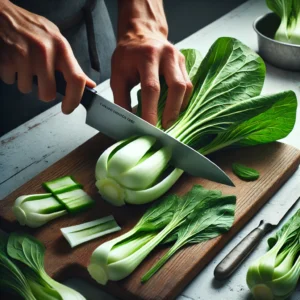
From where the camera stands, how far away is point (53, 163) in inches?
67.0

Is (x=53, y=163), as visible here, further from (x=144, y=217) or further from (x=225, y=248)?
(x=225, y=248)

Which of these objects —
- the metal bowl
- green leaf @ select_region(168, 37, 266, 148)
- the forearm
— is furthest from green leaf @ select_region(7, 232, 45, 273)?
the metal bowl

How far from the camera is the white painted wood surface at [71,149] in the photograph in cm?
136

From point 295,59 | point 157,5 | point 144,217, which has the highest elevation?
point 157,5

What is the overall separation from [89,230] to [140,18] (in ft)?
2.51

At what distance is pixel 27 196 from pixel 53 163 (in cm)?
24

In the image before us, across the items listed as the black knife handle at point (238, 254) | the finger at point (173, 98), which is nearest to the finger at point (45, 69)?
the finger at point (173, 98)

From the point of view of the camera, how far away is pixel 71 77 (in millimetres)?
1569

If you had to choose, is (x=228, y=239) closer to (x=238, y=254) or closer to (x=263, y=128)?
(x=238, y=254)

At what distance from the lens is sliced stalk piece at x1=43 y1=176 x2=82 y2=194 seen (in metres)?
1.54

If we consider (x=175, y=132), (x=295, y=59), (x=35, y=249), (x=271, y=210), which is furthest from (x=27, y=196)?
(x=295, y=59)

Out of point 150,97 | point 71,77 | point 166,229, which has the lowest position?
point 166,229

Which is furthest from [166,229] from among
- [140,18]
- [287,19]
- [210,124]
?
[287,19]

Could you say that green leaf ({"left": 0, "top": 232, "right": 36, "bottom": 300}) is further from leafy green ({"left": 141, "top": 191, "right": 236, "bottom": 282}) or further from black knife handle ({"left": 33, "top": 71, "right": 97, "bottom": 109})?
black knife handle ({"left": 33, "top": 71, "right": 97, "bottom": 109})
